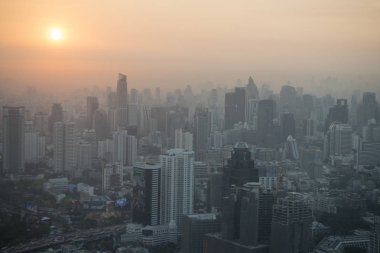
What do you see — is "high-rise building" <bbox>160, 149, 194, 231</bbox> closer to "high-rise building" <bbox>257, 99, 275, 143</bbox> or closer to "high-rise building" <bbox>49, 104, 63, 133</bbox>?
"high-rise building" <bbox>257, 99, 275, 143</bbox>

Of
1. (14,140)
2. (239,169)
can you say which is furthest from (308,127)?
(14,140)

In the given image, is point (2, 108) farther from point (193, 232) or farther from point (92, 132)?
point (193, 232)

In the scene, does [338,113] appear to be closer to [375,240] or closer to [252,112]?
[252,112]

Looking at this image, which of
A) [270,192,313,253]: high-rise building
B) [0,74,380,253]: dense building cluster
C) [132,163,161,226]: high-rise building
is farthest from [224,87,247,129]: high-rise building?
[270,192,313,253]: high-rise building

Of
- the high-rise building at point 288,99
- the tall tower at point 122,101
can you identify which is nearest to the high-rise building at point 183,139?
the tall tower at point 122,101

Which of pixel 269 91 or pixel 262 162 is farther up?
pixel 269 91

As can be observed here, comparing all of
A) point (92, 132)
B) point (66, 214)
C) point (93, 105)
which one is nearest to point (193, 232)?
point (66, 214)
